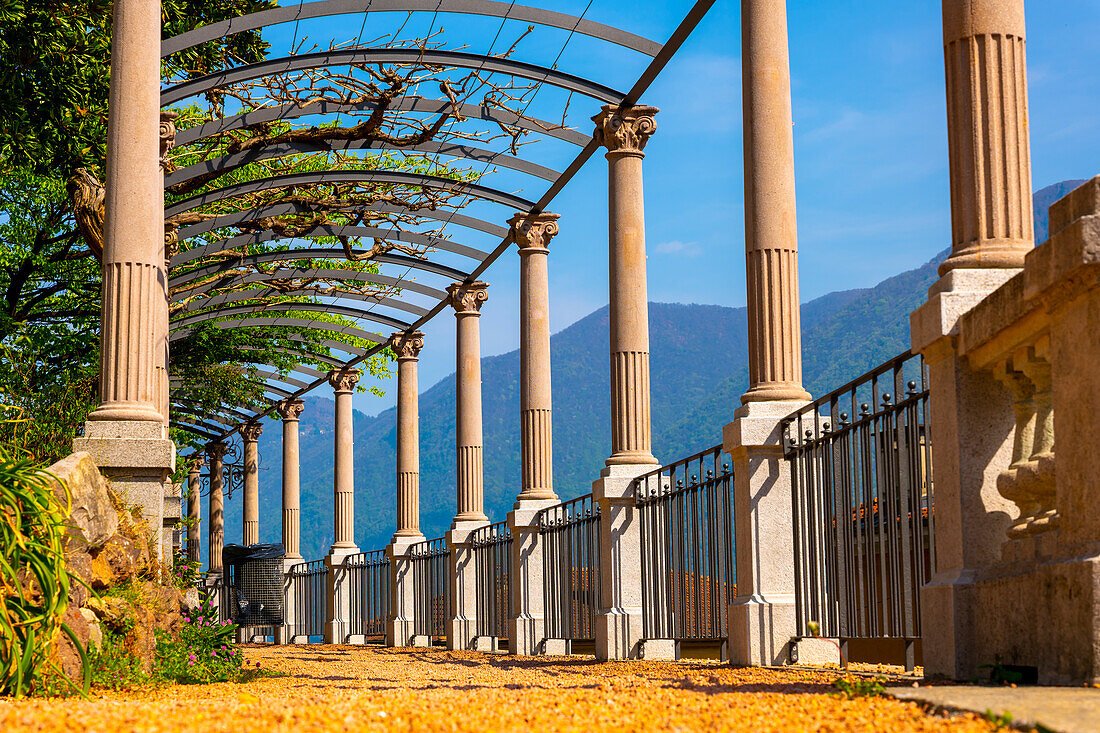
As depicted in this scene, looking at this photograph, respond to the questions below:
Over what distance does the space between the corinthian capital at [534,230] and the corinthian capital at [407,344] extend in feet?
23.1

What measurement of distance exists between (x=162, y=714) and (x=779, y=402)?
236 inches

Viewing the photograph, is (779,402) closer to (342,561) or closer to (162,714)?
(162,714)

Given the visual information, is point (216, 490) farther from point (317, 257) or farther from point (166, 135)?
point (166, 135)

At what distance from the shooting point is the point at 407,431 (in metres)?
22.9

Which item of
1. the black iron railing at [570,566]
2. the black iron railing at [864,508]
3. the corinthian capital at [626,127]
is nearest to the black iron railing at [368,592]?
the black iron railing at [570,566]

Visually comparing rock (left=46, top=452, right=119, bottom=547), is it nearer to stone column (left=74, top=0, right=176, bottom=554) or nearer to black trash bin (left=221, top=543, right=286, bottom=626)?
stone column (left=74, top=0, right=176, bottom=554)

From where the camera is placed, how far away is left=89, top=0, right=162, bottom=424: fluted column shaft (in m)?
9.48

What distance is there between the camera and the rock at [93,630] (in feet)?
21.9

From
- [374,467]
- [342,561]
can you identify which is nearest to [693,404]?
[374,467]

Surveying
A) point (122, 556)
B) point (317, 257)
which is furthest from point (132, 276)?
point (317, 257)

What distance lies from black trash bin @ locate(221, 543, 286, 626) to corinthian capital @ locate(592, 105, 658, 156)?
20138 millimetres

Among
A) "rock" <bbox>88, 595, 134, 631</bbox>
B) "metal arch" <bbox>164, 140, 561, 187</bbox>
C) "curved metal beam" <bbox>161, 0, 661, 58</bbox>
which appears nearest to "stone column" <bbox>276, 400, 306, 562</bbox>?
"metal arch" <bbox>164, 140, 561, 187</bbox>

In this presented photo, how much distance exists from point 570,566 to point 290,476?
16707mm

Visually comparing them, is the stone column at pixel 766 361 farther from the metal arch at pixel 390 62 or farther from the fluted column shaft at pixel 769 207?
the metal arch at pixel 390 62
